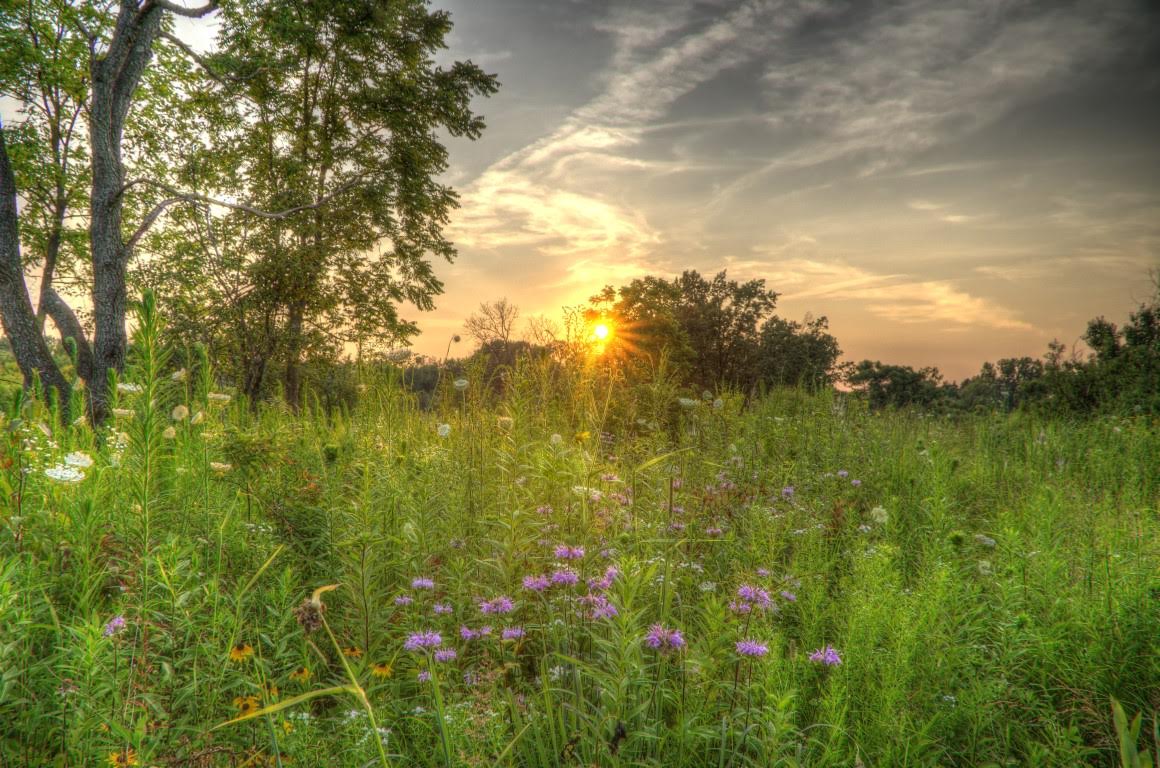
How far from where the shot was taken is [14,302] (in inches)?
337

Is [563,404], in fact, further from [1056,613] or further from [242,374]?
[242,374]

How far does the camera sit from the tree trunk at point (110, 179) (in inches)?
355

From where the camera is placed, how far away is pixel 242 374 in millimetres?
11281

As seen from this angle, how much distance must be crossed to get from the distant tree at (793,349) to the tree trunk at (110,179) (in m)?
33.9

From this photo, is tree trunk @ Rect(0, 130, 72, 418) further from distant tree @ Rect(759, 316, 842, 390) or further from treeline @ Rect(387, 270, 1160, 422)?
distant tree @ Rect(759, 316, 842, 390)

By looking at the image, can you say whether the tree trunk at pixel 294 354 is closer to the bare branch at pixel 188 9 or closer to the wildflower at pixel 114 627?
the bare branch at pixel 188 9

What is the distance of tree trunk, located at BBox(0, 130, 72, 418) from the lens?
335 inches

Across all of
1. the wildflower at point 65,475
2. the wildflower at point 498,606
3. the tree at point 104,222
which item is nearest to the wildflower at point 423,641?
the wildflower at point 498,606

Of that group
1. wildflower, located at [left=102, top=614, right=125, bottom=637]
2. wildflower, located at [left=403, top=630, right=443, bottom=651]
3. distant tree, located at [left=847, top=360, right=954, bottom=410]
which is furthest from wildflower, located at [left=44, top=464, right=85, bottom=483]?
distant tree, located at [left=847, top=360, right=954, bottom=410]

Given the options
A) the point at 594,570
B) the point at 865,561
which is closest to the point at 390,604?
the point at 594,570

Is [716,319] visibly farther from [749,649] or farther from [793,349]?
[749,649]

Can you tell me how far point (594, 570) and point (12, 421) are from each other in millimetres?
2700

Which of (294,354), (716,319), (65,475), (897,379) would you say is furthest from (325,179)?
(897,379)

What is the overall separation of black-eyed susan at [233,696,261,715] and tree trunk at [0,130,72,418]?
31.6 feet
